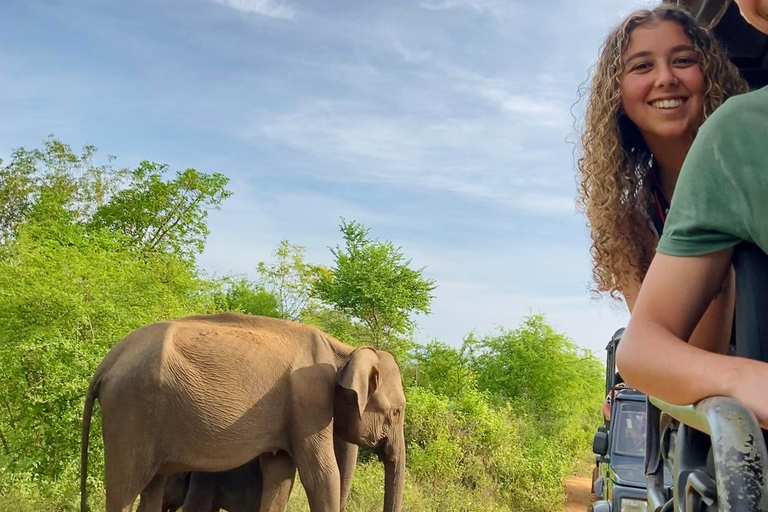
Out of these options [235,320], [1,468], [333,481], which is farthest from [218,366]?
[1,468]

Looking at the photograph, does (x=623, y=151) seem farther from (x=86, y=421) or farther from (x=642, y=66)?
(x=86, y=421)

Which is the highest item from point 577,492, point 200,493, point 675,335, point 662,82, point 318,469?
point 662,82

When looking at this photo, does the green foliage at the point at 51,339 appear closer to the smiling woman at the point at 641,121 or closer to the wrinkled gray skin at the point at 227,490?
the wrinkled gray skin at the point at 227,490

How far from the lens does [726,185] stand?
1012mm

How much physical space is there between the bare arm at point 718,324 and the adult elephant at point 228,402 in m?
5.28

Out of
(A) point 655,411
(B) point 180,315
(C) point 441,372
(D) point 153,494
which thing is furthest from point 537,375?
(A) point 655,411

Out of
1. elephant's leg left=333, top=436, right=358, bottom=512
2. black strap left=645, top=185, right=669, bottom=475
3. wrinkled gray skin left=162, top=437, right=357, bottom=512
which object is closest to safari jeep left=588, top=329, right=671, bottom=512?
elephant's leg left=333, top=436, right=358, bottom=512

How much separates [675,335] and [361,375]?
5.91 meters

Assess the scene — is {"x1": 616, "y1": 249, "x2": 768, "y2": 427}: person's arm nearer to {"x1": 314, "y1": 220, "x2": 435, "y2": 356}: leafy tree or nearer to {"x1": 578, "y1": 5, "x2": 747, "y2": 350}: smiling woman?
{"x1": 578, "y1": 5, "x2": 747, "y2": 350}: smiling woman

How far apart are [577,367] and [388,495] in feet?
60.2

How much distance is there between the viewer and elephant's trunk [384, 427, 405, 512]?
7.47m

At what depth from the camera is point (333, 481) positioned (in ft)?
21.5

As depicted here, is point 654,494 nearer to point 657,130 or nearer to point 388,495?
point 657,130

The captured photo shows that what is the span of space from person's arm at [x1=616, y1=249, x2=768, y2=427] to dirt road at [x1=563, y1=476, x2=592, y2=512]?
13.1 metres
